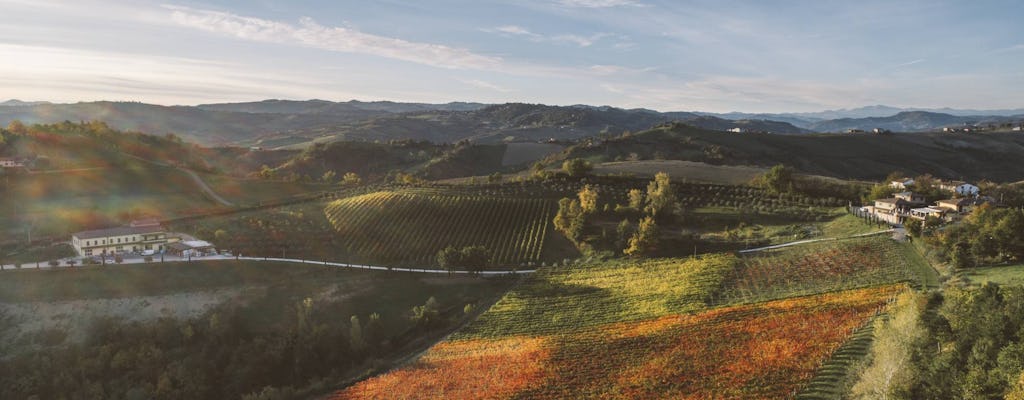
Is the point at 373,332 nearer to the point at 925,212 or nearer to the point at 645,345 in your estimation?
the point at 645,345

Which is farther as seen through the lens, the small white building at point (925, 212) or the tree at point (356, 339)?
the small white building at point (925, 212)

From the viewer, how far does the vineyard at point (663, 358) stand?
3547 centimetres

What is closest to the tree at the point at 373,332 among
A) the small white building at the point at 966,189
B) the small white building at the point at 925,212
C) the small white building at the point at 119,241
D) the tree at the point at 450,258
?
the tree at the point at 450,258

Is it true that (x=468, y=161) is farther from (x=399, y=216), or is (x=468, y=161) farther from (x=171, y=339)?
(x=171, y=339)

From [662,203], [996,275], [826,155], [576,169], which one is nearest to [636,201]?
[662,203]

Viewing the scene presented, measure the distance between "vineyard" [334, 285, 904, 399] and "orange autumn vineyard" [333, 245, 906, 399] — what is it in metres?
0.07

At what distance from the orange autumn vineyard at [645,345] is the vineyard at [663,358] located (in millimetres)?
74

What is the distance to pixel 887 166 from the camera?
6850 inches

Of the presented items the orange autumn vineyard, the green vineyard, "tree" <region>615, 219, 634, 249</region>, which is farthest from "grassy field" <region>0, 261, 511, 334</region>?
"tree" <region>615, 219, 634, 249</region>

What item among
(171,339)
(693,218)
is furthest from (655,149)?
(171,339)

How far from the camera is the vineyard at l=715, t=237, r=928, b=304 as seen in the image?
4612 centimetres

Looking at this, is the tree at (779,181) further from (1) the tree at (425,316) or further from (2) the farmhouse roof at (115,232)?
(2) the farmhouse roof at (115,232)

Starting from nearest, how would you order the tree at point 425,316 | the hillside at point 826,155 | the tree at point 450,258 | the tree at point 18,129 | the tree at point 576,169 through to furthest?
1. the tree at point 425,316
2. the tree at point 450,258
3. the tree at point 576,169
4. the tree at point 18,129
5. the hillside at point 826,155

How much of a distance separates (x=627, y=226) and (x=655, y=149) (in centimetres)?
11729
